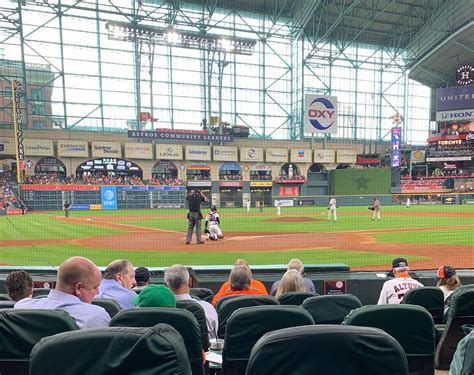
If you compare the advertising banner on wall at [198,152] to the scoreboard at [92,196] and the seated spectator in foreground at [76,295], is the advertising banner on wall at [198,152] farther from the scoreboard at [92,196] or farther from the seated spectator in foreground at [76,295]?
the seated spectator in foreground at [76,295]

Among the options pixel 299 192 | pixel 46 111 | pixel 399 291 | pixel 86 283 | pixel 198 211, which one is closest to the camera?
pixel 86 283

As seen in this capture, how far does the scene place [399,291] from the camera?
4.82 metres

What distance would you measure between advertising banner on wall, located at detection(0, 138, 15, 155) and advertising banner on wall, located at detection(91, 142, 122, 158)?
8.15 m

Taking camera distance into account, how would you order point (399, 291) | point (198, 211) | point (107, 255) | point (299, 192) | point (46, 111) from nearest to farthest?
point (399, 291), point (107, 255), point (198, 211), point (46, 111), point (299, 192)

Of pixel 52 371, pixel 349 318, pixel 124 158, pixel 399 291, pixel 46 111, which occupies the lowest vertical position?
pixel 399 291

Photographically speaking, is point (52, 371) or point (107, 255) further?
point (107, 255)

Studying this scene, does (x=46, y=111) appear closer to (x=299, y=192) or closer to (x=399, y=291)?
(x=299, y=192)

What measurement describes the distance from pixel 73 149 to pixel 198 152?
1516cm

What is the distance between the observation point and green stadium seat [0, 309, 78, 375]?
7.36 ft

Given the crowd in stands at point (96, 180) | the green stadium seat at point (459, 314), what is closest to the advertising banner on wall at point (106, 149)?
the crowd in stands at point (96, 180)

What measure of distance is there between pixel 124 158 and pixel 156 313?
4231cm

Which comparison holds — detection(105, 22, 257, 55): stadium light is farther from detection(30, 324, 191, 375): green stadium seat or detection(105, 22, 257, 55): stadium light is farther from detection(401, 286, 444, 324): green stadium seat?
detection(30, 324, 191, 375): green stadium seat

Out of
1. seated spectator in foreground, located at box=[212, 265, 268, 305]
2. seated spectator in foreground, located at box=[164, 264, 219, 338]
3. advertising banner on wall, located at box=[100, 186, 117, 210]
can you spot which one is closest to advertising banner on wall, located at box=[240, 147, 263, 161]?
advertising banner on wall, located at box=[100, 186, 117, 210]

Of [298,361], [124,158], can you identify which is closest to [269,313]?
[298,361]
